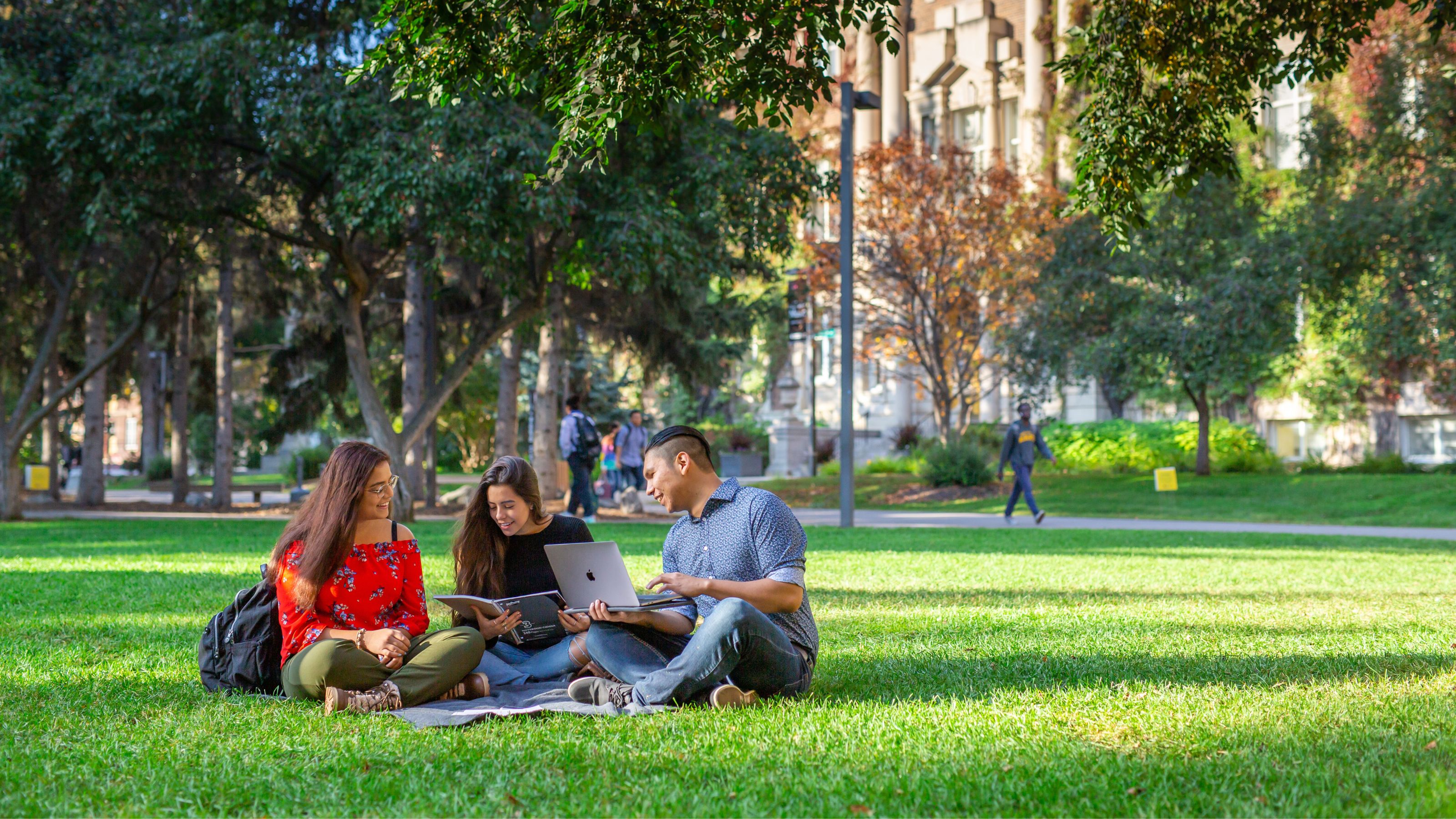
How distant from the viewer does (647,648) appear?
18.2 ft

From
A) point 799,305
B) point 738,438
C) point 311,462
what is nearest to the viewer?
point 799,305

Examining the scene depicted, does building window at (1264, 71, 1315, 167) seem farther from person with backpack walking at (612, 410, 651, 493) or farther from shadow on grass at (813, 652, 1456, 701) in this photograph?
shadow on grass at (813, 652, 1456, 701)

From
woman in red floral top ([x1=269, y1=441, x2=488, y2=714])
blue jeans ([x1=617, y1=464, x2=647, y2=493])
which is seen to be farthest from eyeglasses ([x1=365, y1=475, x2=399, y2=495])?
blue jeans ([x1=617, y1=464, x2=647, y2=493])

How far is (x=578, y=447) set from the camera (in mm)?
18969

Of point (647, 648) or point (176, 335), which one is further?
point (176, 335)

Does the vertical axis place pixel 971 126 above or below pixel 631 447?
above

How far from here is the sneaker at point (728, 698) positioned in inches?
201

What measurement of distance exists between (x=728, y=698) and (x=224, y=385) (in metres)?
20.6

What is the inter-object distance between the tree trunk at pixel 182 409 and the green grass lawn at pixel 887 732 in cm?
1824

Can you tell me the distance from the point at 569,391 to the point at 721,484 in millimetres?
36934

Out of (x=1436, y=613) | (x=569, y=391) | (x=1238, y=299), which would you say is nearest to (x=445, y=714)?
(x=1436, y=613)

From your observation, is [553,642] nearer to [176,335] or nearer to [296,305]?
[296,305]

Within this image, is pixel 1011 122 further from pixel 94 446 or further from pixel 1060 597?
pixel 1060 597

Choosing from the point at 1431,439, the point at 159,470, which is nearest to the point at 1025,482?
the point at 1431,439
